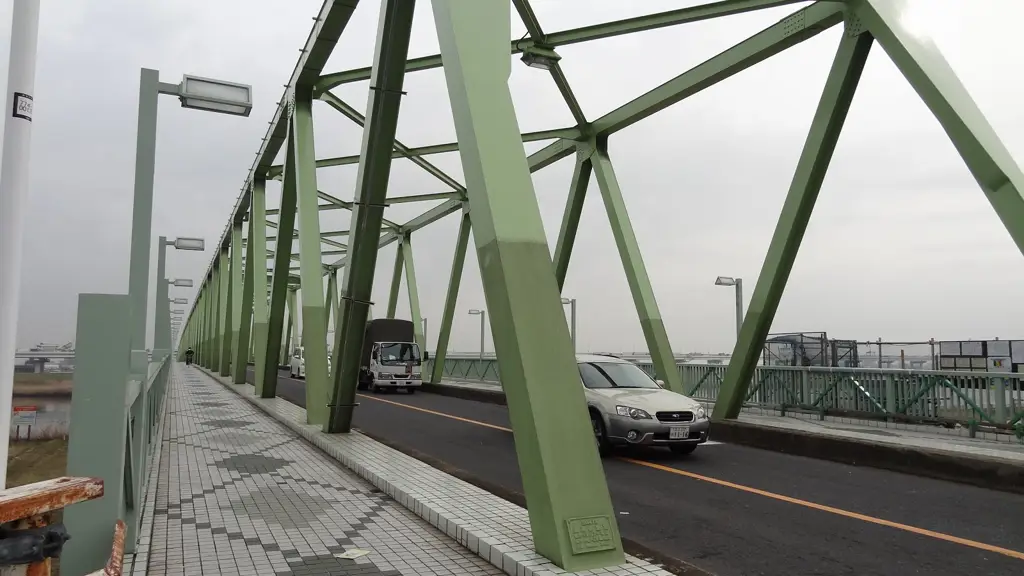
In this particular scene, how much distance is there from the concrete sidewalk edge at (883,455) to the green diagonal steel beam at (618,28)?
7.23 metres

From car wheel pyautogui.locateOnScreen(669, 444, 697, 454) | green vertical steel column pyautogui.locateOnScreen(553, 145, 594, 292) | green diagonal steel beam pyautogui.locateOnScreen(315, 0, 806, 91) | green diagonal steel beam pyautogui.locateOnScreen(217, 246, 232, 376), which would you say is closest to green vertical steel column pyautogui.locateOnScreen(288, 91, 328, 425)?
green diagonal steel beam pyautogui.locateOnScreen(315, 0, 806, 91)

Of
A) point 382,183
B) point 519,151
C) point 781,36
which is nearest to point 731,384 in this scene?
point 781,36

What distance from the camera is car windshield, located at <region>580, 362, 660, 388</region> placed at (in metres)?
11.4

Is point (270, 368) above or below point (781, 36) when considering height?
below

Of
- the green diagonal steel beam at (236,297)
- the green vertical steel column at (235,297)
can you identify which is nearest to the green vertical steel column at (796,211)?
the green vertical steel column at (235,297)

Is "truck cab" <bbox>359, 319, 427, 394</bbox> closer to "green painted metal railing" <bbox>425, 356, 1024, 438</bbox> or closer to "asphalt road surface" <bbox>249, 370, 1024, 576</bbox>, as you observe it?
"green painted metal railing" <bbox>425, 356, 1024, 438</bbox>

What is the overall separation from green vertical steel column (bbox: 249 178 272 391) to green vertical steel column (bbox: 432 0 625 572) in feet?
47.5

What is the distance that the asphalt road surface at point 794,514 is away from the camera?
216 inches

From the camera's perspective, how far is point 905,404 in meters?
13.3

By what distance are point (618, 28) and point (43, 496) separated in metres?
12.7

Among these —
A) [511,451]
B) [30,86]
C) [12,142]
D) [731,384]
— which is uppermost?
[30,86]

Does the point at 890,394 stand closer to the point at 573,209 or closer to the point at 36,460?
the point at 573,209

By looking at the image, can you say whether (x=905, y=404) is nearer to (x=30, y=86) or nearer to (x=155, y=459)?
(x=155, y=459)

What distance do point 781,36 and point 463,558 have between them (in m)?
10.8
